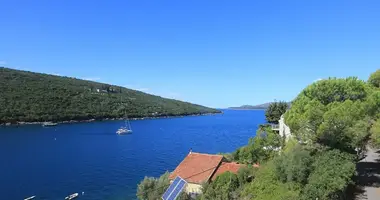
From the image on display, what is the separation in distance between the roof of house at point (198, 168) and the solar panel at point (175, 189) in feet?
1.76

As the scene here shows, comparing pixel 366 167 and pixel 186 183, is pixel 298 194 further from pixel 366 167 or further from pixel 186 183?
pixel 366 167

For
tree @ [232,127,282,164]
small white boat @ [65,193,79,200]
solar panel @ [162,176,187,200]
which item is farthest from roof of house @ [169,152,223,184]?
small white boat @ [65,193,79,200]

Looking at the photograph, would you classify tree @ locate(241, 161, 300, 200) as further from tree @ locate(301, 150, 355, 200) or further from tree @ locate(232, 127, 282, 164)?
tree @ locate(232, 127, 282, 164)

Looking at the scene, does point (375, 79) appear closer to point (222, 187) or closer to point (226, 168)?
point (226, 168)

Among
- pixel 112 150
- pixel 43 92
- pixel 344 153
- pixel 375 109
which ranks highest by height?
pixel 43 92

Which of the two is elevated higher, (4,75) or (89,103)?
(4,75)

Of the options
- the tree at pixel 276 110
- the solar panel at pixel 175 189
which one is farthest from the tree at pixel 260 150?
the tree at pixel 276 110

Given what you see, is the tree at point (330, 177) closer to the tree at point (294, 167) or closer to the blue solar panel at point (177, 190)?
the tree at point (294, 167)

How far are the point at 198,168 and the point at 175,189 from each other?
11.0 feet

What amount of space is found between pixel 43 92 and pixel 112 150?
9743 cm

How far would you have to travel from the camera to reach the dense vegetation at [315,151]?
20.8 metres

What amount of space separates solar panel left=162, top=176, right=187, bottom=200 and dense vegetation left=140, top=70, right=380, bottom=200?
208cm

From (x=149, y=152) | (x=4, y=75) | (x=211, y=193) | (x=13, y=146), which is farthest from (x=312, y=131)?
(x=4, y=75)

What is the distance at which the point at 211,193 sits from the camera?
24.5 m
